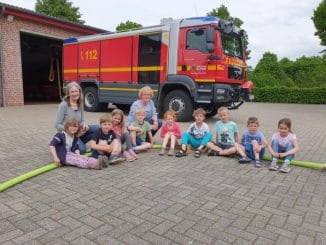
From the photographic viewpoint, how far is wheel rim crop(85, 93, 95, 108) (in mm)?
13177

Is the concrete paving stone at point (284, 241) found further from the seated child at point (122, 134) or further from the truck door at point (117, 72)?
Answer: the truck door at point (117, 72)

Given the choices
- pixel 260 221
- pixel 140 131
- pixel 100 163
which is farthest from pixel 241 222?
pixel 140 131

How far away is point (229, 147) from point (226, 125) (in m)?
0.39

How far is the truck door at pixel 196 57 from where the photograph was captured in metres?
9.34

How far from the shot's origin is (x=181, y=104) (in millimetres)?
10070

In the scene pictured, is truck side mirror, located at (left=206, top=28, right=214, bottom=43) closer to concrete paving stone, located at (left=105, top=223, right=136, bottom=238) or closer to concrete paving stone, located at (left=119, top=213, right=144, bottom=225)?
concrete paving stone, located at (left=119, top=213, right=144, bottom=225)

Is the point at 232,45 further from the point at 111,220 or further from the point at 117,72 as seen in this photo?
the point at 111,220

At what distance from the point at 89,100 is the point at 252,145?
9.44 meters

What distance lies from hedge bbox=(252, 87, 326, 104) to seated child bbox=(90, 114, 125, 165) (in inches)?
787

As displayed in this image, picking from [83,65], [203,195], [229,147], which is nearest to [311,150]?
[229,147]

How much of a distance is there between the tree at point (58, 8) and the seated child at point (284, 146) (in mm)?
38521

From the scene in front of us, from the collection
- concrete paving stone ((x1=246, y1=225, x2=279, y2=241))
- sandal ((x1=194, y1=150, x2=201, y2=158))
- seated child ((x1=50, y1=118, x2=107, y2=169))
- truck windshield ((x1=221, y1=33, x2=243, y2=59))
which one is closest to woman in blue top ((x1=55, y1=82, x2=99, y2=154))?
seated child ((x1=50, y1=118, x2=107, y2=169))

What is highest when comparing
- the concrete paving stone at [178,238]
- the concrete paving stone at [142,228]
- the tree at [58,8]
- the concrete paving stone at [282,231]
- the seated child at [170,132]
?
the tree at [58,8]

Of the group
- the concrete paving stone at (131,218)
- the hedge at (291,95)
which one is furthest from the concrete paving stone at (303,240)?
the hedge at (291,95)
